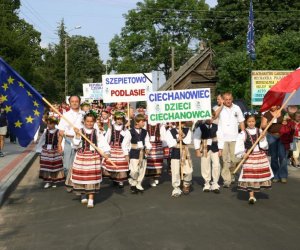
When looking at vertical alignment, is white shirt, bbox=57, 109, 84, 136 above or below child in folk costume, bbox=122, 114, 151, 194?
above

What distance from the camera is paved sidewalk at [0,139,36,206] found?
10.2 metres

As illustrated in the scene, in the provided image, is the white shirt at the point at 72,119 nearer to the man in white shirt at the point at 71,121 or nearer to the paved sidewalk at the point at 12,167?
the man in white shirt at the point at 71,121

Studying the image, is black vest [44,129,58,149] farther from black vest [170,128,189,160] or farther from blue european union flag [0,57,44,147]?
black vest [170,128,189,160]

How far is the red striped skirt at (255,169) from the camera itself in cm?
891

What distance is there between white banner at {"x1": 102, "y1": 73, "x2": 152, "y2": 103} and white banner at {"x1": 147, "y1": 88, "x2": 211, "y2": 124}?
3.25 m

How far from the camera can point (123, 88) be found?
13414mm

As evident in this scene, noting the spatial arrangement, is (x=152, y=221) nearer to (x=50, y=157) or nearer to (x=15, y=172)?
(x=50, y=157)

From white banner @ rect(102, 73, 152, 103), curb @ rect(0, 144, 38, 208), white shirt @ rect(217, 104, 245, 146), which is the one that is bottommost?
curb @ rect(0, 144, 38, 208)

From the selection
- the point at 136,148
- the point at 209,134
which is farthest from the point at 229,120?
the point at 136,148

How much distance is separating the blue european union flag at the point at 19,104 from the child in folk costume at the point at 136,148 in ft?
6.75

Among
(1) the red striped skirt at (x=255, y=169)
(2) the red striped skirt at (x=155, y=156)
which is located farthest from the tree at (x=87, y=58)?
(1) the red striped skirt at (x=255, y=169)

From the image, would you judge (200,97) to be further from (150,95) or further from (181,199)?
(181,199)

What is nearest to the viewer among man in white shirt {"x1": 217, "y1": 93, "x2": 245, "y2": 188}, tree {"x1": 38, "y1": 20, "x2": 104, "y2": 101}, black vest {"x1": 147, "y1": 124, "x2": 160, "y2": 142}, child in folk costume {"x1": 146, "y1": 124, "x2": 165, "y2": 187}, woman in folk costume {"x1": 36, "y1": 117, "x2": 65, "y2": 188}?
man in white shirt {"x1": 217, "y1": 93, "x2": 245, "y2": 188}

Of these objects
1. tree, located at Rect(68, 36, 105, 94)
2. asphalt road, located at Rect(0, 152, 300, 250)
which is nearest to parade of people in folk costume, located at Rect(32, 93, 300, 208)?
asphalt road, located at Rect(0, 152, 300, 250)
